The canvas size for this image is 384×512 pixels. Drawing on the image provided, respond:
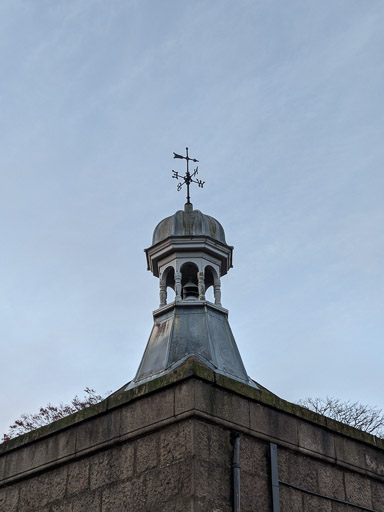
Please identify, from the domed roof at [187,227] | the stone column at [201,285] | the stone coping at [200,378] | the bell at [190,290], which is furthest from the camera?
the bell at [190,290]

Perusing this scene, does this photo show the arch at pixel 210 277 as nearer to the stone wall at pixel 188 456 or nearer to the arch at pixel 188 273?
the arch at pixel 188 273

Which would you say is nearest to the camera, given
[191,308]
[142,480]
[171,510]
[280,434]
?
[171,510]

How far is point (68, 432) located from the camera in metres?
8.05

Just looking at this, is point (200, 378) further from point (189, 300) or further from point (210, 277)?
point (210, 277)

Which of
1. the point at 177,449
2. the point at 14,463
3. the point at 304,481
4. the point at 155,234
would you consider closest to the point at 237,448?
the point at 177,449

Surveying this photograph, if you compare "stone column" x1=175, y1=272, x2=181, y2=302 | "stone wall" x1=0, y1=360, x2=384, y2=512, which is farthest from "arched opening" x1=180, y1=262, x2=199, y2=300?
"stone wall" x1=0, y1=360, x2=384, y2=512

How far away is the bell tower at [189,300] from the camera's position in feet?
65.7

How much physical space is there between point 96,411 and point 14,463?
154 cm

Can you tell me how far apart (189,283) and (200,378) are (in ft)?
45.5

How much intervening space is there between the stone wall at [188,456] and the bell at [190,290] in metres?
12.4

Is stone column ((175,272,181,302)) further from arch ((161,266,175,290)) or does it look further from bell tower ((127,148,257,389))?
arch ((161,266,175,290))

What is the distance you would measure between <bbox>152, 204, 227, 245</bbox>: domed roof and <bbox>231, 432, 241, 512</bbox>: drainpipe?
13657 millimetres

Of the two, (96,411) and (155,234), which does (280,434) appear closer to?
(96,411)

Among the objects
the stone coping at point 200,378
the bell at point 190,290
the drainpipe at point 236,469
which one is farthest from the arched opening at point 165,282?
the drainpipe at point 236,469
